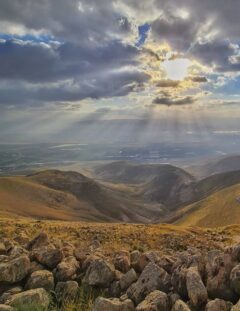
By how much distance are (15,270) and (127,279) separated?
11.2 feet

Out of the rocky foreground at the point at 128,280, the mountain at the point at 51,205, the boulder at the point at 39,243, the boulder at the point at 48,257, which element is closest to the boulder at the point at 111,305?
the rocky foreground at the point at 128,280

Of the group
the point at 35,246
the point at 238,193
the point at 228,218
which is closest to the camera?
the point at 35,246

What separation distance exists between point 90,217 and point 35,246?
469 ft

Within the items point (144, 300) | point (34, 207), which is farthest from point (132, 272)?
point (34, 207)

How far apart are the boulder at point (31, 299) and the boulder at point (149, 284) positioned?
2314 millimetres

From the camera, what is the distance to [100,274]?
42.5 ft

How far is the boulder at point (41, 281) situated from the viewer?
12547 millimetres

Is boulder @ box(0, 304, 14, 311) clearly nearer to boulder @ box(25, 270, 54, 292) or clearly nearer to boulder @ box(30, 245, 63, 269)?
boulder @ box(25, 270, 54, 292)

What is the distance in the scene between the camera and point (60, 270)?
13320mm

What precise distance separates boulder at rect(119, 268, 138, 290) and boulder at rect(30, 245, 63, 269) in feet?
8.01

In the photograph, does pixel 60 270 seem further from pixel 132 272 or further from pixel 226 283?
pixel 226 283

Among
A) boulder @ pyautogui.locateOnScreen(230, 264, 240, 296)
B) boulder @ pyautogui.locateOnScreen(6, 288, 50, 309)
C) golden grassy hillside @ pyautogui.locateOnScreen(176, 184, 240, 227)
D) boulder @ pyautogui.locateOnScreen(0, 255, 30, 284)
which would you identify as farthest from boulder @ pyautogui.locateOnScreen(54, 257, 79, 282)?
golden grassy hillside @ pyautogui.locateOnScreen(176, 184, 240, 227)

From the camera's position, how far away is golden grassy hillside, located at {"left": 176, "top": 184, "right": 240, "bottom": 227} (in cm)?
10919

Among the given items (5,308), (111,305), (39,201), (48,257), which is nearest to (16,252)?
(48,257)
